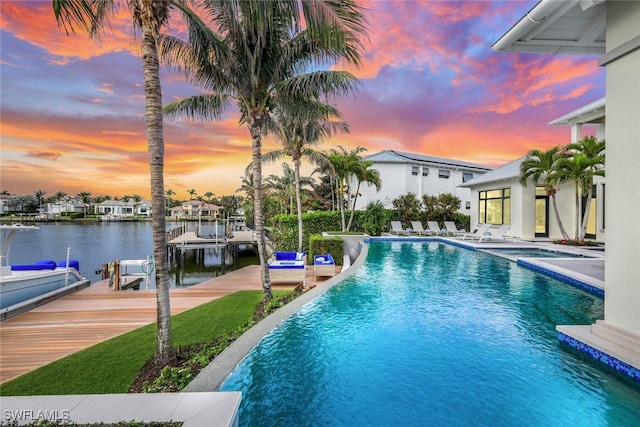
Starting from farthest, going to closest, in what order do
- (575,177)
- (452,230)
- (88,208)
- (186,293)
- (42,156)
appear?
(88,208) → (452,230) → (42,156) → (575,177) → (186,293)

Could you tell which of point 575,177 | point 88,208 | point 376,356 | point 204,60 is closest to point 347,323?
point 376,356

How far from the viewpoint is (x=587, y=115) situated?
17.5 m

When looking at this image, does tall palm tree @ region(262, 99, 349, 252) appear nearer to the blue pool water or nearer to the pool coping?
the pool coping

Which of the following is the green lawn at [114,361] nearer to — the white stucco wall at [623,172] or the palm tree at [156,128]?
the palm tree at [156,128]

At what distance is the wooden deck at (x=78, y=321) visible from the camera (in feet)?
19.2

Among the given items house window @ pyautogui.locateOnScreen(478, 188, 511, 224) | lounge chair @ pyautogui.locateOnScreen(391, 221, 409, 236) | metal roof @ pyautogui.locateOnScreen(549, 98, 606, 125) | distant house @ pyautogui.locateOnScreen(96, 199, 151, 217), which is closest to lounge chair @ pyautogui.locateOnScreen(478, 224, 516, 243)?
house window @ pyautogui.locateOnScreen(478, 188, 511, 224)

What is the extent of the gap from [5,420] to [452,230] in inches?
976

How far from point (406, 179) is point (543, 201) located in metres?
12.2

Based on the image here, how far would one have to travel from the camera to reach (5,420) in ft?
8.70

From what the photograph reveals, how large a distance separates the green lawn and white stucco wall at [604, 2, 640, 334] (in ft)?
22.3

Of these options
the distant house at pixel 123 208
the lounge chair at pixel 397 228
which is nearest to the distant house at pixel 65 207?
the distant house at pixel 123 208

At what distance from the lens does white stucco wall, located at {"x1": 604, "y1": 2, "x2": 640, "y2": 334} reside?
12.6 feet

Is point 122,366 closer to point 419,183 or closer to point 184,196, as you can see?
point 419,183

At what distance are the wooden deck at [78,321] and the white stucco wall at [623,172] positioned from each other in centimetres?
854
